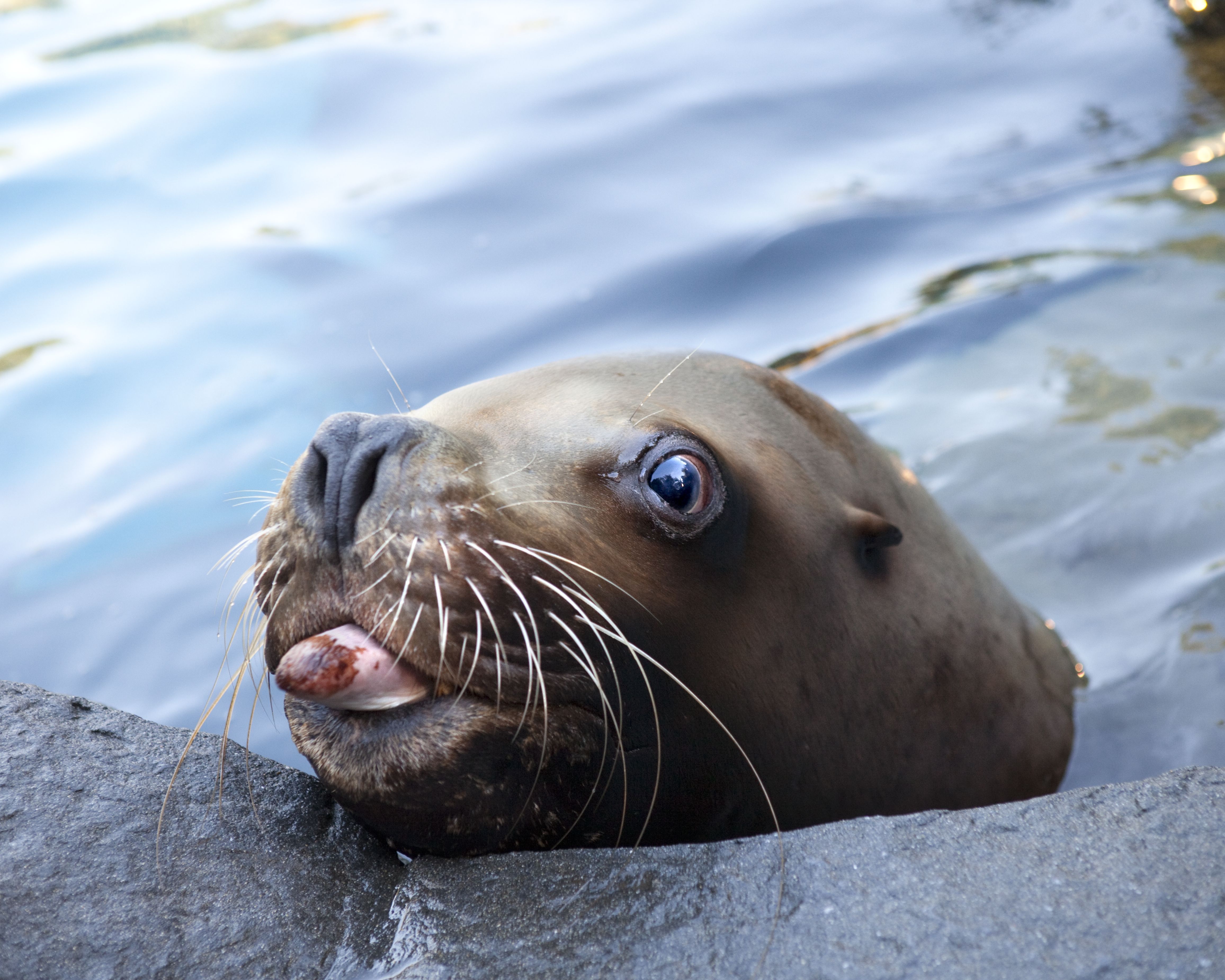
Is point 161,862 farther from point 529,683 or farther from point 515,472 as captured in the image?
point 515,472

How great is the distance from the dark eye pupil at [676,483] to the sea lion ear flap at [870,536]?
556mm

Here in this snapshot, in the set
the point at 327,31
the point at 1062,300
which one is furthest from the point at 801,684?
the point at 327,31

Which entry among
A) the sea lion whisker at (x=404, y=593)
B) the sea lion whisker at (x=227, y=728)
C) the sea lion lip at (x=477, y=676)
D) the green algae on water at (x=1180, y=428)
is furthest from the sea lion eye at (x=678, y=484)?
the green algae on water at (x=1180, y=428)

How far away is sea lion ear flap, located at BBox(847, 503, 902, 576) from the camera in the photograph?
8.93 ft

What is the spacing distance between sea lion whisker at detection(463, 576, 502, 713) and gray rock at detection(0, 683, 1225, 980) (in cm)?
28

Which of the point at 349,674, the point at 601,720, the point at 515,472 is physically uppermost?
the point at 515,472

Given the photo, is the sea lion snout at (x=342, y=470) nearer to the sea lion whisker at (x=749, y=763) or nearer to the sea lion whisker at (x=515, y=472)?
the sea lion whisker at (x=515, y=472)

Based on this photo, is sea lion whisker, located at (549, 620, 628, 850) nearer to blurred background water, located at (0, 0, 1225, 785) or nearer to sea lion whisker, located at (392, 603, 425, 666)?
sea lion whisker, located at (392, 603, 425, 666)

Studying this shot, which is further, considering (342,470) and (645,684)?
(645,684)

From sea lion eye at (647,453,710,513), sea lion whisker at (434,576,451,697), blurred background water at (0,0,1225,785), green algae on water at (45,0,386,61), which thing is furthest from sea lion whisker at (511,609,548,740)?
green algae on water at (45,0,386,61)

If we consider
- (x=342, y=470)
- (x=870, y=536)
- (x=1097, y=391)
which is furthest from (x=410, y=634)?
(x=1097, y=391)

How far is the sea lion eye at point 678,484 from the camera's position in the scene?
2273 millimetres

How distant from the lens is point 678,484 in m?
2.27

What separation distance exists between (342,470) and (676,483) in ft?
1.84
